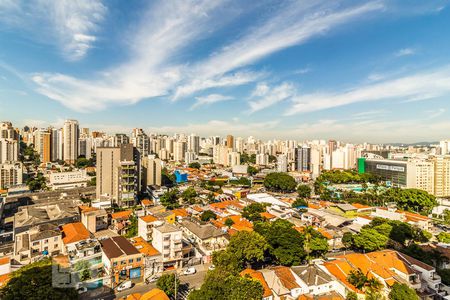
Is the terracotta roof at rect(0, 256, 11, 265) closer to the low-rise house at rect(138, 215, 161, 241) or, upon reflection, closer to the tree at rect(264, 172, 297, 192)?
the low-rise house at rect(138, 215, 161, 241)

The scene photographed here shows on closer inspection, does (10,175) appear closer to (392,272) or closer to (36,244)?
(36,244)

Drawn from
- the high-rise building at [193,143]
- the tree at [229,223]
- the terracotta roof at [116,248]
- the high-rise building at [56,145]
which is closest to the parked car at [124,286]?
the terracotta roof at [116,248]

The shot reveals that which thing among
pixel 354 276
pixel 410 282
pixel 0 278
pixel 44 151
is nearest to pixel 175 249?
pixel 0 278

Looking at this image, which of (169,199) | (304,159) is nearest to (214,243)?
(169,199)

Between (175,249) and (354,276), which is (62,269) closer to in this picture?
(175,249)

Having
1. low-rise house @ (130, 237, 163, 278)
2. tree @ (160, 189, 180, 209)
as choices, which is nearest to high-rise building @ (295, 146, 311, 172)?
tree @ (160, 189, 180, 209)

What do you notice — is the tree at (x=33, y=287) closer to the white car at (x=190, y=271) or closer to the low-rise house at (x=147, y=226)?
the white car at (x=190, y=271)
